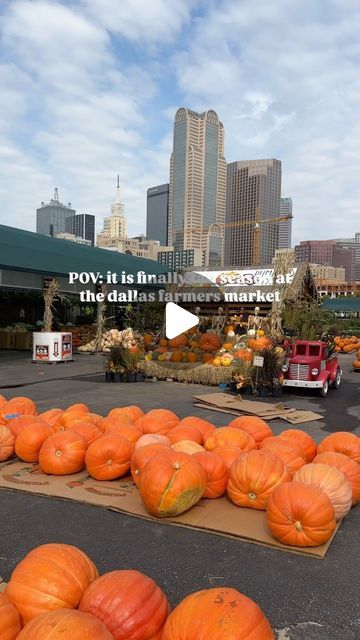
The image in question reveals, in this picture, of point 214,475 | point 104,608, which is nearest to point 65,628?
point 104,608

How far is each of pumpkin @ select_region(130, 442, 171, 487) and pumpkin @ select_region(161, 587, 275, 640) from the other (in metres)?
2.37

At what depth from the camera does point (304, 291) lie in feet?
99.2

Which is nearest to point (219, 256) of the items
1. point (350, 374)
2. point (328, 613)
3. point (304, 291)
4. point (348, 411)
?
point (304, 291)

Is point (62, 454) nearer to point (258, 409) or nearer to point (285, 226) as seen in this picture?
point (258, 409)

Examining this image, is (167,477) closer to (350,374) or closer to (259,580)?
(259,580)

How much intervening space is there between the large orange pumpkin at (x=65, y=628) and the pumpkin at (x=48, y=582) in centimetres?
39

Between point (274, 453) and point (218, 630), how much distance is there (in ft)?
10.1

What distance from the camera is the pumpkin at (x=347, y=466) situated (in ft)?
15.7

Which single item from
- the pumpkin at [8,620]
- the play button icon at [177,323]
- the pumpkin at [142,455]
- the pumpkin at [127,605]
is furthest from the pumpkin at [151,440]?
the play button icon at [177,323]

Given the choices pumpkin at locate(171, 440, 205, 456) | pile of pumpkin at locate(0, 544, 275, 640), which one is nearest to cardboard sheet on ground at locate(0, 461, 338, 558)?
pumpkin at locate(171, 440, 205, 456)

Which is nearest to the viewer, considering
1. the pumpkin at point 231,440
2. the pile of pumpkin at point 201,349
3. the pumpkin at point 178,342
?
the pumpkin at point 231,440

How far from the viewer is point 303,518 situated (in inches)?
151

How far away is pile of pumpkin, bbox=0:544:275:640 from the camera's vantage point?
2127 millimetres

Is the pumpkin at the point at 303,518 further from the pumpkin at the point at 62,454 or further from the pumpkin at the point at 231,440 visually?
the pumpkin at the point at 62,454
